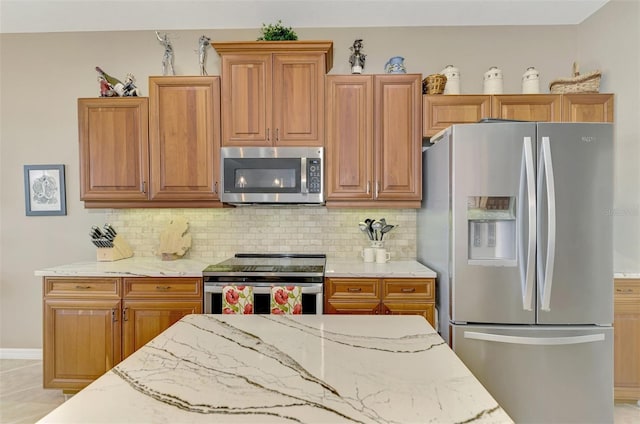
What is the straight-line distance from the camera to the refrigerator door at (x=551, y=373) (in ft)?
6.49

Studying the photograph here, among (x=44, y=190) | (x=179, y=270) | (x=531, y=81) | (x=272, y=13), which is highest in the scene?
(x=272, y=13)

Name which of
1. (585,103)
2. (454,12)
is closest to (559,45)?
(585,103)

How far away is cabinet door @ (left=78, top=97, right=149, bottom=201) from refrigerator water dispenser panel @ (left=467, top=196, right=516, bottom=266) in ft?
7.97

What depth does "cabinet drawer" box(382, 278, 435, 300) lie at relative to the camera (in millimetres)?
2348

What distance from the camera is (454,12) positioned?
2840 mm

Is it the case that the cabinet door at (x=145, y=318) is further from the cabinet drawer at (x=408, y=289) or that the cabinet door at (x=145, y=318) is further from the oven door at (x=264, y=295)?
the cabinet drawer at (x=408, y=289)

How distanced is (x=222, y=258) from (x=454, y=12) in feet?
9.46

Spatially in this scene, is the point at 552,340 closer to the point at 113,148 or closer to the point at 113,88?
the point at 113,148

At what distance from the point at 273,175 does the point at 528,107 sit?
2.02 metres

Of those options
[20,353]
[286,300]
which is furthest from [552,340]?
[20,353]

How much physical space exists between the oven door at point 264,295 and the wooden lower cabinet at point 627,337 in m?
2.01

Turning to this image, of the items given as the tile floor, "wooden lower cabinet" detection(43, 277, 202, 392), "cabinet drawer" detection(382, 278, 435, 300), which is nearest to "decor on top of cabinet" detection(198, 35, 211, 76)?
"wooden lower cabinet" detection(43, 277, 202, 392)

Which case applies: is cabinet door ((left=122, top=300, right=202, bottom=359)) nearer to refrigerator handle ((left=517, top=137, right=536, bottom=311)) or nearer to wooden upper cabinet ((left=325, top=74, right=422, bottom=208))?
wooden upper cabinet ((left=325, top=74, right=422, bottom=208))

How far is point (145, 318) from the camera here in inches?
94.8
